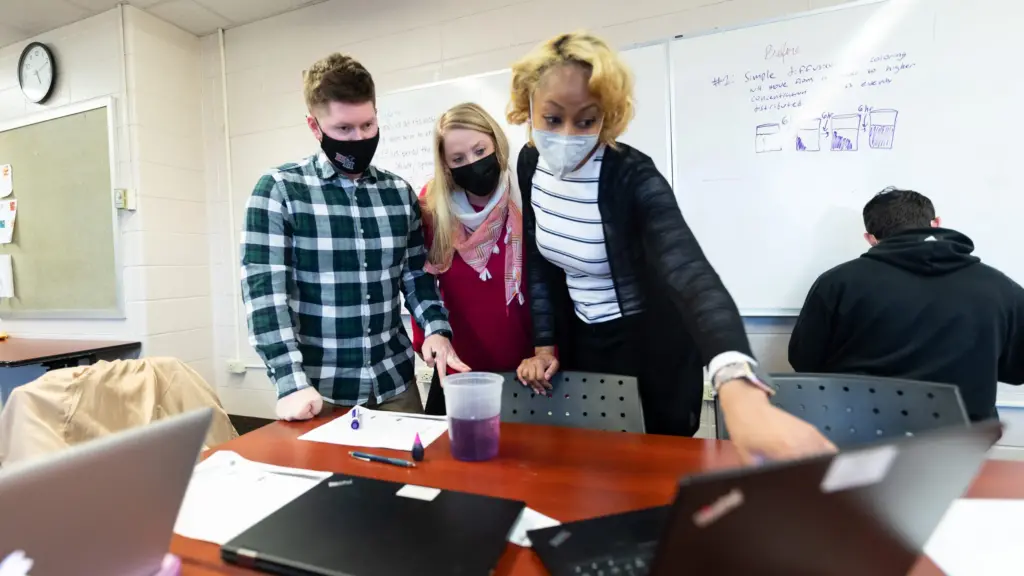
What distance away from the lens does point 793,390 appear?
101cm

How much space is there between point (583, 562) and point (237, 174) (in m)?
3.14

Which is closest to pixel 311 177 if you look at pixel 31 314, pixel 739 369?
pixel 739 369

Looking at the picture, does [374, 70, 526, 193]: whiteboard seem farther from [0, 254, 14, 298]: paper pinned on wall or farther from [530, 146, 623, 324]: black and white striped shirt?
[0, 254, 14, 298]: paper pinned on wall

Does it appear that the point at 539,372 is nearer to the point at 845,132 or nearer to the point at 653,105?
the point at 653,105

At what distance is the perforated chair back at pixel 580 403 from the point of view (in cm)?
112

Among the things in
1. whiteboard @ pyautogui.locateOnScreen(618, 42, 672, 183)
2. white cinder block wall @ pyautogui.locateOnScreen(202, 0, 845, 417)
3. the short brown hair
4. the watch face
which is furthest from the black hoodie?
the watch face

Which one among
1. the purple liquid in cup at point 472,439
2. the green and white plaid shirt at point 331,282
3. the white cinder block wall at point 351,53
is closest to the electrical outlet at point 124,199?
the white cinder block wall at point 351,53

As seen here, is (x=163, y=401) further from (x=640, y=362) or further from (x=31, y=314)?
(x=31, y=314)

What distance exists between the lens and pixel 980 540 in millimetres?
586

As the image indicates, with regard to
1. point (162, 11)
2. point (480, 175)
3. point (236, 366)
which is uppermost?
point (162, 11)

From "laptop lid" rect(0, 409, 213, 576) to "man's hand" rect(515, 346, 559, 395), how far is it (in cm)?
77

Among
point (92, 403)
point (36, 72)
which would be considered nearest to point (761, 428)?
point (92, 403)

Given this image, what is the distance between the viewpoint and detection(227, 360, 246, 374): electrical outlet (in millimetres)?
3059

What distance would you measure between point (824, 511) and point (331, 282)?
43.9 inches
